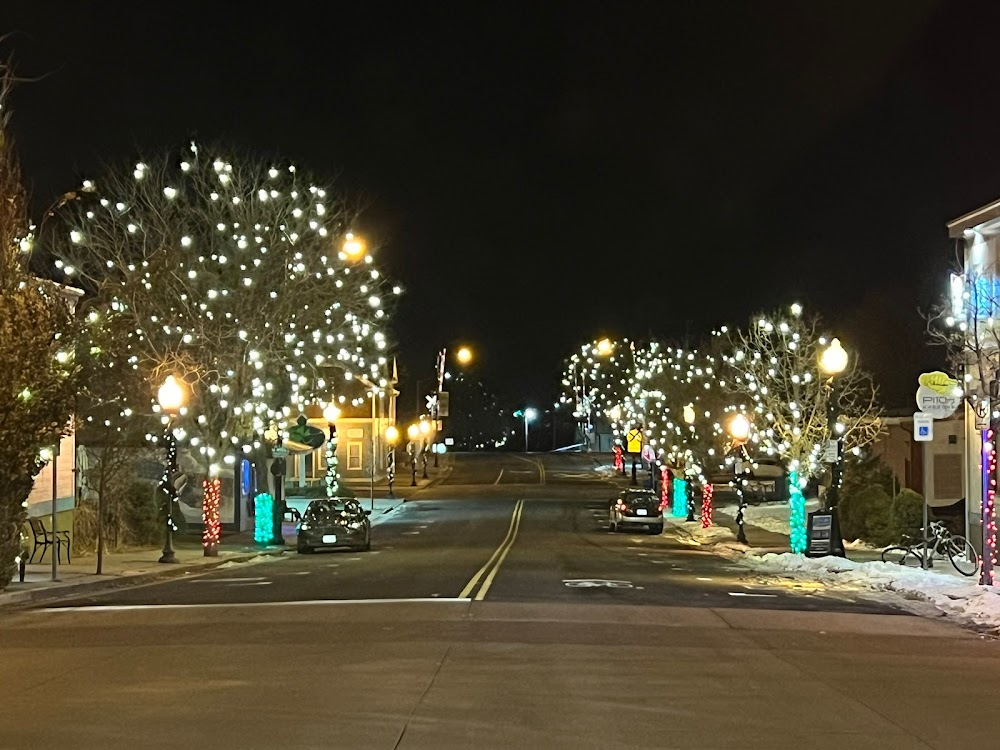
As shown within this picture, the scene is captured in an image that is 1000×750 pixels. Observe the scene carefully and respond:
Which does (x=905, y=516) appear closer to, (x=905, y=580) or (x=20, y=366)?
(x=905, y=580)

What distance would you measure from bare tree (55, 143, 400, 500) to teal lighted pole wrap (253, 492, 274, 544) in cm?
186

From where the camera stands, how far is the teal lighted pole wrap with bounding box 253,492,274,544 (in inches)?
1513

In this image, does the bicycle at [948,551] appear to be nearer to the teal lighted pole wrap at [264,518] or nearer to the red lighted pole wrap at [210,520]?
the red lighted pole wrap at [210,520]

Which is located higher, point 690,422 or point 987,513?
point 690,422

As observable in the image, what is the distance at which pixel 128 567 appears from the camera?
2808cm

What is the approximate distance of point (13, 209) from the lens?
812 inches

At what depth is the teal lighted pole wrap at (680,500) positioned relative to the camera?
56688 mm

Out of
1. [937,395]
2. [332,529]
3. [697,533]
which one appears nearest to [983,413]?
[937,395]

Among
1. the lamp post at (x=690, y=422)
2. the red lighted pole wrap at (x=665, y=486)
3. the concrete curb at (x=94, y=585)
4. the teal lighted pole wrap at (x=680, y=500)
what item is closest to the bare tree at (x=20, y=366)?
the concrete curb at (x=94, y=585)

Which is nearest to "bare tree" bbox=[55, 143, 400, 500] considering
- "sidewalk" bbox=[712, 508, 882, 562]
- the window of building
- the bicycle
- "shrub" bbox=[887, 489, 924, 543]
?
"sidewalk" bbox=[712, 508, 882, 562]

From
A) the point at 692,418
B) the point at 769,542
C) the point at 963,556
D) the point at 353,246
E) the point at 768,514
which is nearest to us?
the point at 963,556

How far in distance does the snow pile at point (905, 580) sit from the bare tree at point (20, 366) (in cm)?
1472

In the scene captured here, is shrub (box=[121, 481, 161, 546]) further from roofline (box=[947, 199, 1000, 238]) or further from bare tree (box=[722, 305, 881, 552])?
roofline (box=[947, 199, 1000, 238])

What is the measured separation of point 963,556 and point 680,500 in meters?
30.5
